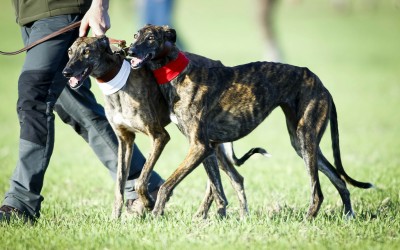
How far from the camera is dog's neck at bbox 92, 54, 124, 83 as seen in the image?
6391mm

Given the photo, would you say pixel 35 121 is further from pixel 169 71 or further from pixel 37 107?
pixel 169 71

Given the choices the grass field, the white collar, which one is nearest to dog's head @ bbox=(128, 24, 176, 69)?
the white collar

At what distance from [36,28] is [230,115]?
1.95 metres

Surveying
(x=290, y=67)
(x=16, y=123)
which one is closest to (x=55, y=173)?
(x=290, y=67)

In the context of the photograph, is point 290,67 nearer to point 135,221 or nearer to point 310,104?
point 310,104

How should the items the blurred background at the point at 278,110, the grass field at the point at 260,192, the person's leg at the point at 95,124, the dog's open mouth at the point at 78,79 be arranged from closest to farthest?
the grass field at the point at 260,192
the dog's open mouth at the point at 78,79
the person's leg at the point at 95,124
the blurred background at the point at 278,110

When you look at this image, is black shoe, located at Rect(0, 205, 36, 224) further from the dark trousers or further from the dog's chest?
the dog's chest

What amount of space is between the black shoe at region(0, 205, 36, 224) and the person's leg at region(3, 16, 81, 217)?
38mm

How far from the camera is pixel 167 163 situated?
11.4 metres

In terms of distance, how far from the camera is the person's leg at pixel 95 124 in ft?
24.0

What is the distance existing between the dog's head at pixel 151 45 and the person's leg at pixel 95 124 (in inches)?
46.7

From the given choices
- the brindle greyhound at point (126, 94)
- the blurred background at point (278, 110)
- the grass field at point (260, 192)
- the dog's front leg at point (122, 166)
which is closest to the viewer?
the grass field at point (260, 192)

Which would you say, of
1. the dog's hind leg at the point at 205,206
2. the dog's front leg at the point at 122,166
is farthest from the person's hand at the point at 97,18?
the dog's hind leg at the point at 205,206

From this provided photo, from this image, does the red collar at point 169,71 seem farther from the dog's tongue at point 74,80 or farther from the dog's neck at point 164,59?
the dog's tongue at point 74,80
